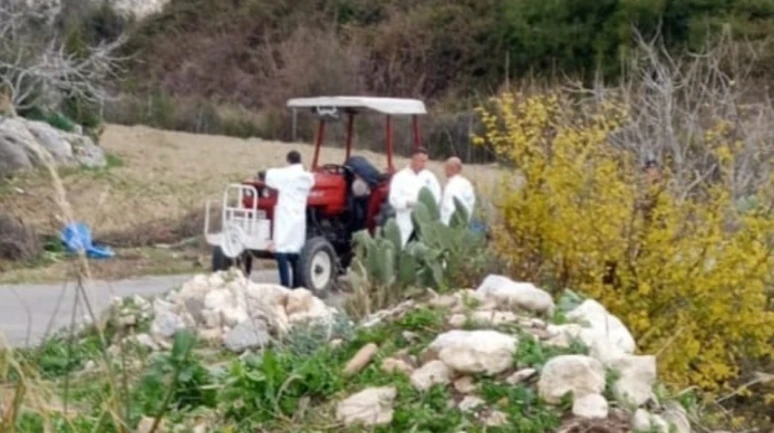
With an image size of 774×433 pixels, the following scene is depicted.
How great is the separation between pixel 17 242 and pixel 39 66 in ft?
16.2

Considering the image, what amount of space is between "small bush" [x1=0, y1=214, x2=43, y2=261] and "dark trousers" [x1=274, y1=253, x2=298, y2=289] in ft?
17.4

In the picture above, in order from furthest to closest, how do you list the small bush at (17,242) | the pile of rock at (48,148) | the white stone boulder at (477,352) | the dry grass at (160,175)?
the pile of rock at (48,148) → the dry grass at (160,175) → the small bush at (17,242) → the white stone boulder at (477,352)

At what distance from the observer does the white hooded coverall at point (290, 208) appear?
17219mm

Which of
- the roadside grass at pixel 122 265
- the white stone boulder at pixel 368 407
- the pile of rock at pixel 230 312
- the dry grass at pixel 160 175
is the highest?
the white stone boulder at pixel 368 407

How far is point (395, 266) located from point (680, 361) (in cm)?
241

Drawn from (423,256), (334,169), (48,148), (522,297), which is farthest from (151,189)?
(522,297)

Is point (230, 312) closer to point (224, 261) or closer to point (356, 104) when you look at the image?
point (224, 261)

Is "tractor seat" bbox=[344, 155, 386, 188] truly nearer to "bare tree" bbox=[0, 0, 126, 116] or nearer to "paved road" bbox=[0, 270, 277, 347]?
"paved road" bbox=[0, 270, 277, 347]

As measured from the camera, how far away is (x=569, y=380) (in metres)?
7.44

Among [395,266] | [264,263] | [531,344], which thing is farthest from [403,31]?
[531,344]

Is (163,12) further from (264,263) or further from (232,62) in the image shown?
(264,263)

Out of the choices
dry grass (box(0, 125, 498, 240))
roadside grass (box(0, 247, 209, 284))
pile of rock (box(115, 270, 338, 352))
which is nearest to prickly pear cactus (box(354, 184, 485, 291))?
pile of rock (box(115, 270, 338, 352))

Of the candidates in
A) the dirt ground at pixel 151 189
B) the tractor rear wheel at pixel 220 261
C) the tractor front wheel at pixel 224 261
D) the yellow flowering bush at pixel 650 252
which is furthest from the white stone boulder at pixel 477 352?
the tractor rear wheel at pixel 220 261

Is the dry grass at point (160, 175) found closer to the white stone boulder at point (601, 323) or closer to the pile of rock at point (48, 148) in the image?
the pile of rock at point (48, 148)
